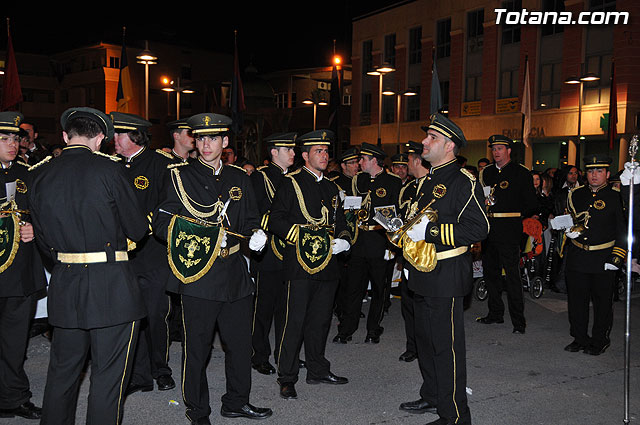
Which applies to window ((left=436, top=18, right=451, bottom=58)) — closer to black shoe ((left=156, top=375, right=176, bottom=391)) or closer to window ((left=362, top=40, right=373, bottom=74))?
window ((left=362, top=40, right=373, bottom=74))

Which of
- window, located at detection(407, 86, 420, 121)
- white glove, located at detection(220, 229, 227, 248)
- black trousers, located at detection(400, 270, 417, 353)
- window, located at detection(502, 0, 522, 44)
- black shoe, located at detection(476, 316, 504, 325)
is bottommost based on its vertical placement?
black shoe, located at detection(476, 316, 504, 325)

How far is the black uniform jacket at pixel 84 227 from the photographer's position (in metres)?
3.86

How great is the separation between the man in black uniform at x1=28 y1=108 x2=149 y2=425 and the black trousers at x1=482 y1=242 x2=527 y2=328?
5591mm

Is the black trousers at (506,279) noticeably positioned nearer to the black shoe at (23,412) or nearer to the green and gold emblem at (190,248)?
the green and gold emblem at (190,248)

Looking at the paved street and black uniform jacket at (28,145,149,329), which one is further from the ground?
black uniform jacket at (28,145,149,329)

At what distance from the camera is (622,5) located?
2433cm

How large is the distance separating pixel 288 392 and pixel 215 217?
1.94 m

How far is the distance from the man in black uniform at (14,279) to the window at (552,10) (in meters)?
27.3

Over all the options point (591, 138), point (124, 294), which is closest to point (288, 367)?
point (124, 294)

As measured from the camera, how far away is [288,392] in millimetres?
5621

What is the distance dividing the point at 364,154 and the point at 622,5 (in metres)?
21.6

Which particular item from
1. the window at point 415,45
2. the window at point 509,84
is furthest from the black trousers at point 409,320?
the window at point 415,45

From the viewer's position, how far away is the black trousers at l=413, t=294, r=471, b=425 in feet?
15.8

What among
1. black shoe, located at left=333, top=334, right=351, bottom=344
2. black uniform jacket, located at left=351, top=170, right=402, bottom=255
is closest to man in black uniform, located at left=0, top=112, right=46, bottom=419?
black shoe, located at left=333, top=334, right=351, bottom=344
